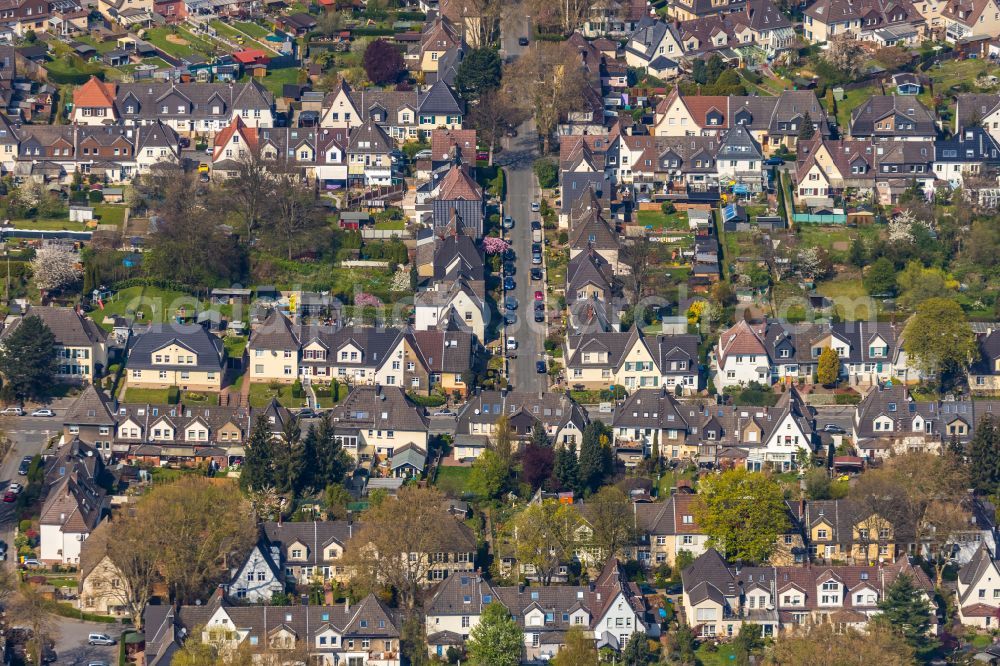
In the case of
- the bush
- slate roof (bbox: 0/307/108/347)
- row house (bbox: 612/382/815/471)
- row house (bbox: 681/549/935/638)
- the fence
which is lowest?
row house (bbox: 681/549/935/638)

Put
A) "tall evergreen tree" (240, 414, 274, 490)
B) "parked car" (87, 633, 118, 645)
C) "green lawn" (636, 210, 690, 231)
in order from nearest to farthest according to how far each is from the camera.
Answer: "parked car" (87, 633, 118, 645)
"tall evergreen tree" (240, 414, 274, 490)
"green lawn" (636, 210, 690, 231)

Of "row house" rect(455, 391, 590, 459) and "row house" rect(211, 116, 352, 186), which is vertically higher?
"row house" rect(211, 116, 352, 186)

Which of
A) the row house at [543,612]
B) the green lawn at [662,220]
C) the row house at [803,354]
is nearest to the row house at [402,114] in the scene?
the green lawn at [662,220]

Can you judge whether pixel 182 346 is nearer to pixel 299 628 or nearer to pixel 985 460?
pixel 299 628

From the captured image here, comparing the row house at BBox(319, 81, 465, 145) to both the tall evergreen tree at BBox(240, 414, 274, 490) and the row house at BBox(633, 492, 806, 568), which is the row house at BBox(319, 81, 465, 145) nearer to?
the tall evergreen tree at BBox(240, 414, 274, 490)

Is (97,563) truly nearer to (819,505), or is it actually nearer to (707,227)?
(819,505)

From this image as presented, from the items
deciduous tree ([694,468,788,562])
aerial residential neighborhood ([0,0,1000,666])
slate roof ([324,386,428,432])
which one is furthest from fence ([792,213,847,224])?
deciduous tree ([694,468,788,562])

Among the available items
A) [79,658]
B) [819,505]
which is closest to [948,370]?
[819,505]

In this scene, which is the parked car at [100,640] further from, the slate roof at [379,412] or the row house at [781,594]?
the row house at [781,594]
